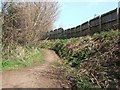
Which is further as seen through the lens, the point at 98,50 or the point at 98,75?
the point at 98,50

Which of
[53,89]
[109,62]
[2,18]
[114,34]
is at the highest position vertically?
[2,18]

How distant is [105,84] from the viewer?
25.8ft

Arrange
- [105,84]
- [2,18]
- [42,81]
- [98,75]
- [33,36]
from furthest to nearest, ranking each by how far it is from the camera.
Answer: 1. [33,36]
2. [2,18]
3. [42,81]
4. [98,75]
5. [105,84]

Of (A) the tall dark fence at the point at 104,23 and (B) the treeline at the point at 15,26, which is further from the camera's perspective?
(B) the treeline at the point at 15,26

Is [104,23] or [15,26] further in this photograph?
[15,26]

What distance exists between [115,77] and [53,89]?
216 cm

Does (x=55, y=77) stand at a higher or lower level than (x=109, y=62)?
lower

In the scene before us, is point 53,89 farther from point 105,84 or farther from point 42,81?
point 105,84

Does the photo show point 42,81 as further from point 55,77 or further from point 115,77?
point 115,77

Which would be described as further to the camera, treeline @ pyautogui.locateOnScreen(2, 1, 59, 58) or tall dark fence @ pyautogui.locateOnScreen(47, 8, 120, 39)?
treeline @ pyautogui.locateOnScreen(2, 1, 59, 58)

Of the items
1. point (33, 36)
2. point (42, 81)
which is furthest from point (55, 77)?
point (33, 36)

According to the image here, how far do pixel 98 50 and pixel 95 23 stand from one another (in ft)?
22.7

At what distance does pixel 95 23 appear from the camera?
18.7m

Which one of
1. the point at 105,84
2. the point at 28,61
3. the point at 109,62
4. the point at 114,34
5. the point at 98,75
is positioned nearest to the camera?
the point at 105,84
